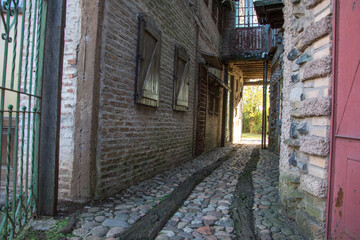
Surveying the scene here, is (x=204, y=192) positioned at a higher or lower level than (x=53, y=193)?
lower

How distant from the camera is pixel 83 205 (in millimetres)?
3303

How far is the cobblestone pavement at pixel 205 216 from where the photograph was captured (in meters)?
2.72

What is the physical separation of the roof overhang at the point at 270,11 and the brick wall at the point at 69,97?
16.5ft

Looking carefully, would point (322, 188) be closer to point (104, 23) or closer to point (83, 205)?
point (83, 205)

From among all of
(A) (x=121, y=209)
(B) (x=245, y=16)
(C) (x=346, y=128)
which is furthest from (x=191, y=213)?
(B) (x=245, y=16)

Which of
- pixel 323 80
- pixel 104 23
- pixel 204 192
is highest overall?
pixel 104 23

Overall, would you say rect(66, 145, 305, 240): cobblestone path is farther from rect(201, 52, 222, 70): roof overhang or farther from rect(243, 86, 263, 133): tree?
rect(243, 86, 263, 133): tree

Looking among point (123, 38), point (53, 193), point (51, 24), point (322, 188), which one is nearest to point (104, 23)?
point (123, 38)

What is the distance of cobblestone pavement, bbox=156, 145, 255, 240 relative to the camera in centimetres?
272

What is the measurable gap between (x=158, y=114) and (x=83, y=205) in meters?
2.53

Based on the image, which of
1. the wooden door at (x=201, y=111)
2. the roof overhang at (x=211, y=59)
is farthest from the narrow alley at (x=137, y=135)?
the roof overhang at (x=211, y=59)

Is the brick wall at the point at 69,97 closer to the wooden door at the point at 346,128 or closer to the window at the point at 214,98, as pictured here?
the wooden door at the point at 346,128

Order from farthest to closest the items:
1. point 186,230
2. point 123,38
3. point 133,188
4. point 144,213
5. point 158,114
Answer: point 158,114 → point 133,188 → point 123,38 → point 144,213 → point 186,230

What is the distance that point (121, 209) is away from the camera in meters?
3.32
